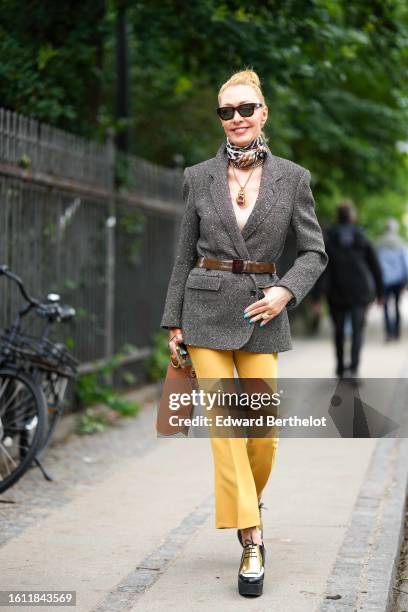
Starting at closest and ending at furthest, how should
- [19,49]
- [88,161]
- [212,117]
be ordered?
[19,49] < [88,161] < [212,117]

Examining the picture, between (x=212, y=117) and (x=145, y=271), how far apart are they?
3608 millimetres

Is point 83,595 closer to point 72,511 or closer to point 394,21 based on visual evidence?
point 72,511

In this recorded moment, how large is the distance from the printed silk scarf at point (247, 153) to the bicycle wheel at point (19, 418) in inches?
91.1

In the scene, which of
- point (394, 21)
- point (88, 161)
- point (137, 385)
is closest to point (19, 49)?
point (88, 161)

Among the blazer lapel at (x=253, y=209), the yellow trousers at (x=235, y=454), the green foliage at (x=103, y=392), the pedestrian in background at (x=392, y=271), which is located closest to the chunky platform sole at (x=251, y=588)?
the yellow trousers at (x=235, y=454)

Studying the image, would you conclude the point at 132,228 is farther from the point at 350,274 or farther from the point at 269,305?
the point at 269,305

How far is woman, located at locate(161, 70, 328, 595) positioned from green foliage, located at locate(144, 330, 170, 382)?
6.78 m

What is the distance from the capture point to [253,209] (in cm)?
464

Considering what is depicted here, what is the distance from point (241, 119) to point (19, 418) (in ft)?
9.35

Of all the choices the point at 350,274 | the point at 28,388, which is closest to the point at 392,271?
the point at 350,274

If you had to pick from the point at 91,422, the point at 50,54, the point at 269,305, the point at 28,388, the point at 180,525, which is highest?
the point at 50,54

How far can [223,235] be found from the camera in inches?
182

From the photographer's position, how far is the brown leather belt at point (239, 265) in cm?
462

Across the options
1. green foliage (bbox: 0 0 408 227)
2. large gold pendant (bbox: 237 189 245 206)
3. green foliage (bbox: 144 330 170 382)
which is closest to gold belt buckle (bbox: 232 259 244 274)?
large gold pendant (bbox: 237 189 245 206)
